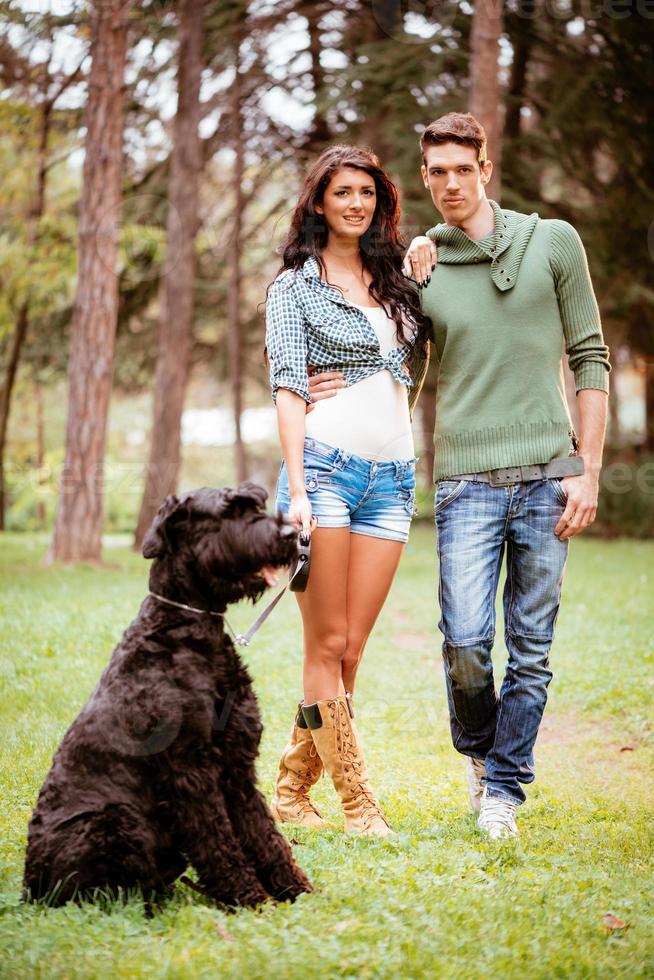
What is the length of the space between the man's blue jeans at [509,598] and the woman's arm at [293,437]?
627 mm

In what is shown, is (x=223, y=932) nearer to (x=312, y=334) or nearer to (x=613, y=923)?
(x=613, y=923)

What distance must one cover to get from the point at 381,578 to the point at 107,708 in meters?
1.32

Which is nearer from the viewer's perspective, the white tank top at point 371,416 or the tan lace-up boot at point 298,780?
the white tank top at point 371,416

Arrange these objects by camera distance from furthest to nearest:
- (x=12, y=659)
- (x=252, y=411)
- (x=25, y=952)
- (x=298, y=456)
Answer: (x=252, y=411)
(x=12, y=659)
(x=298, y=456)
(x=25, y=952)

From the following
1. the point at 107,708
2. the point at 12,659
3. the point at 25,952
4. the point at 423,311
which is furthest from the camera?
the point at 12,659

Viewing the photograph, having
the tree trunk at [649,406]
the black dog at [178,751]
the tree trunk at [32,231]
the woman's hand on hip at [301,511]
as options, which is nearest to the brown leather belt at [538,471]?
the woman's hand on hip at [301,511]

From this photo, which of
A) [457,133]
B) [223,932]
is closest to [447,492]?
[457,133]

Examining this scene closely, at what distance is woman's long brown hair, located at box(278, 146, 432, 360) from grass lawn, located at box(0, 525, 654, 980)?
6.55 feet

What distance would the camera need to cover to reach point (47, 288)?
17.7 m

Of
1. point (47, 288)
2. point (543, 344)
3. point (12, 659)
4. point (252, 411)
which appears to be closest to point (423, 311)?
point (543, 344)

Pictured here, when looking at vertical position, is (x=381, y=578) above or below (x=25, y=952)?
above

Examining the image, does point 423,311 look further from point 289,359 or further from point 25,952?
point 25,952

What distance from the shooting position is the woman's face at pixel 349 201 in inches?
155

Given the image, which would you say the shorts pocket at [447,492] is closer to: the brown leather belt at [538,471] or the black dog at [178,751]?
the brown leather belt at [538,471]
